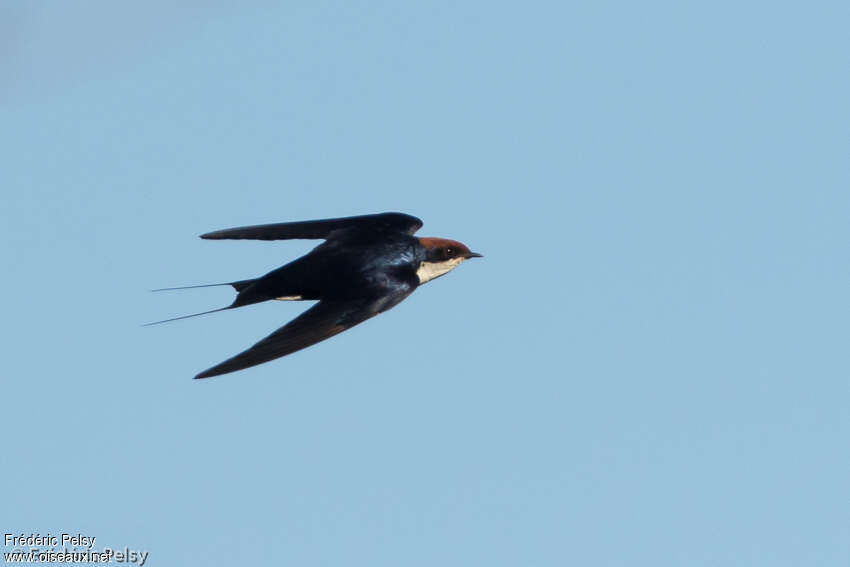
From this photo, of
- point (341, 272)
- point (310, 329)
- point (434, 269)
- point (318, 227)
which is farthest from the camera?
point (434, 269)

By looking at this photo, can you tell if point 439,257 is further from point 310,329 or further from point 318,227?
point 310,329

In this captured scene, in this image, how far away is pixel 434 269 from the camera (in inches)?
629

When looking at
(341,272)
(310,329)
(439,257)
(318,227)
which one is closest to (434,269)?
(439,257)

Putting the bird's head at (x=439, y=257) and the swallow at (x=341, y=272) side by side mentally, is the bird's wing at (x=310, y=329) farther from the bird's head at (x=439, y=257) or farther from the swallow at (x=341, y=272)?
the bird's head at (x=439, y=257)

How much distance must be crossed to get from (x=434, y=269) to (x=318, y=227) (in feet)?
3.37

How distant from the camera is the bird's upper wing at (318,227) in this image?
15.6 meters

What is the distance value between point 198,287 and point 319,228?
2829mm

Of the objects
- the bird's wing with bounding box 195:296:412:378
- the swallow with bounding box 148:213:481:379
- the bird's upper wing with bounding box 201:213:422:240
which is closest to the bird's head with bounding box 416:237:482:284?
the swallow with bounding box 148:213:481:379

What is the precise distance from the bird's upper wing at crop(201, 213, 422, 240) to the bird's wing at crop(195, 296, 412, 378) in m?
0.90

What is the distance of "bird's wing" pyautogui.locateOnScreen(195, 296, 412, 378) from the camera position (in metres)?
13.0

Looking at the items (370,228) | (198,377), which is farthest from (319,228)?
(198,377)

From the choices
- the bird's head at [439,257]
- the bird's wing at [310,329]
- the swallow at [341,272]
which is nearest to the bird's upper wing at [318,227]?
the swallow at [341,272]

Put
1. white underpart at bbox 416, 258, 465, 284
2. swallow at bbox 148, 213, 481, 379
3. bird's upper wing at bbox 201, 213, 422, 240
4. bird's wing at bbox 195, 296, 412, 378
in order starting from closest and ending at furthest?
bird's wing at bbox 195, 296, 412, 378 → swallow at bbox 148, 213, 481, 379 → bird's upper wing at bbox 201, 213, 422, 240 → white underpart at bbox 416, 258, 465, 284

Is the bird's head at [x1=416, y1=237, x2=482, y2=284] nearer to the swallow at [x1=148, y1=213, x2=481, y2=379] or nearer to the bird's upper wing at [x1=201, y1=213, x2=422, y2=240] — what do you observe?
the swallow at [x1=148, y1=213, x2=481, y2=379]
